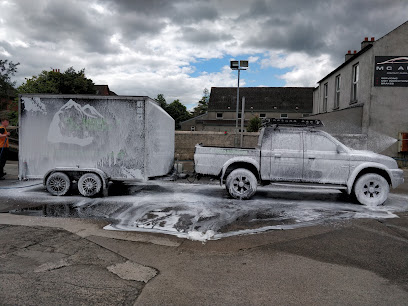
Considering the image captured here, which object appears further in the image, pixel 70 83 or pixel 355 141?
pixel 70 83

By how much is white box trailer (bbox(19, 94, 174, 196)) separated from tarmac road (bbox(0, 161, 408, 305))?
233 cm

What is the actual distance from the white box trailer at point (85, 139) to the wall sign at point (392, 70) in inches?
527

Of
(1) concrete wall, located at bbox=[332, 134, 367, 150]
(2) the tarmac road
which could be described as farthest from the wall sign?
(2) the tarmac road

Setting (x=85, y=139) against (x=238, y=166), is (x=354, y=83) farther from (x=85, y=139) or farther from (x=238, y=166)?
(x=85, y=139)

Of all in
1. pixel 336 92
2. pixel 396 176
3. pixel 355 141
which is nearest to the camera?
pixel 396 176

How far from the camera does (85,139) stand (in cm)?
788

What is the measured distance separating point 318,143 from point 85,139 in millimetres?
6227

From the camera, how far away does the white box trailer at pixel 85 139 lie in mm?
7820

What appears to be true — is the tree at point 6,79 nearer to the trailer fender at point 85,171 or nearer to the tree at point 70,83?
the tree at point 70,83

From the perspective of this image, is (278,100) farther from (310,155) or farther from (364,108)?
(310,155)

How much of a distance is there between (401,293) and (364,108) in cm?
1501

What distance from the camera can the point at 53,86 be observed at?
2992cm

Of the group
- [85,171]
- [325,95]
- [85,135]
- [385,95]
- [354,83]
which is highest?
[325,95]

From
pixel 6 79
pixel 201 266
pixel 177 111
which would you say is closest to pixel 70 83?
pixel 6 79
